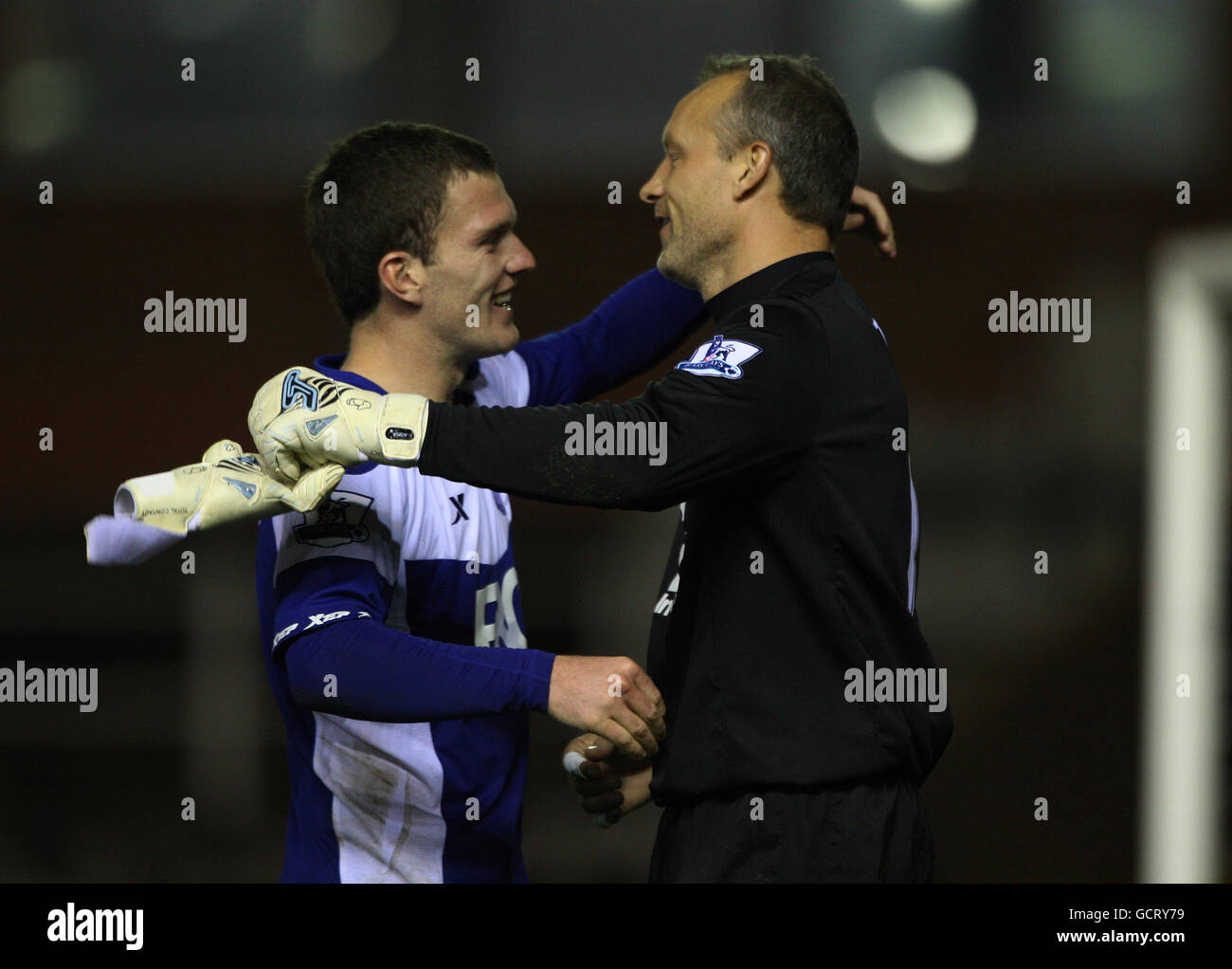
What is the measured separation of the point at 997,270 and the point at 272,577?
4753 millimetres

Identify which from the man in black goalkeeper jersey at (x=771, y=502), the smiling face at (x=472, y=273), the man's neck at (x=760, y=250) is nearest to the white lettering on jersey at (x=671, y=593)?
the man in black goalkeeper jersey at (x=771, y=502)

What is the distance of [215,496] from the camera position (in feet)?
7.07

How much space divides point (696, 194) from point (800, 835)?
1027 mm

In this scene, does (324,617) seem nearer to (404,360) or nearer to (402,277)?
(404,360)

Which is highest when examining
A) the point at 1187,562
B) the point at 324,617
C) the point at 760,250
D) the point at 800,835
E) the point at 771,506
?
the point at 760,250

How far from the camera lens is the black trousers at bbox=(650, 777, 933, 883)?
221 centimetres

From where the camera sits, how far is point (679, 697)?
2299 mm

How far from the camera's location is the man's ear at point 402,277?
2588 mm

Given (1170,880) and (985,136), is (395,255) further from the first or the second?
(985,136)

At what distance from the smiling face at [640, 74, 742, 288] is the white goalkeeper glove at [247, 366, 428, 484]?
1.76 ft

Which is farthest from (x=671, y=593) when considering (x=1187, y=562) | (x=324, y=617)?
(x=1187, y=562)

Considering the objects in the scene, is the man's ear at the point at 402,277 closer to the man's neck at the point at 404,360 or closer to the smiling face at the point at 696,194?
the man's neck at the point at 404,360

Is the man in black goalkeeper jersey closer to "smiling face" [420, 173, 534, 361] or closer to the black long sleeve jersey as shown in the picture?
the black long sleeve jersey

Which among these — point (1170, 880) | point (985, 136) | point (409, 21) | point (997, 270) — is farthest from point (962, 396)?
point (409, 21)
